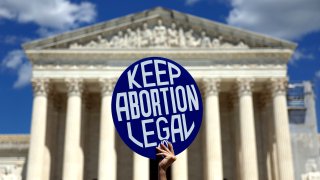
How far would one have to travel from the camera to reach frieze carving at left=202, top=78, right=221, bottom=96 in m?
38.7

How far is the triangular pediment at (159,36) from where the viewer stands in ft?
129

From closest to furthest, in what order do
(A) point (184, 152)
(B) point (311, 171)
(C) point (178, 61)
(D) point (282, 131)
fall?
(D) point (282, 131), (A) point (184, 152), (C) point (178, 61), (B) point (311, 171)

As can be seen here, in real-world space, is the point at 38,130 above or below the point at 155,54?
below

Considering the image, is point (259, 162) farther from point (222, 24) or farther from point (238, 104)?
point (222, 24)

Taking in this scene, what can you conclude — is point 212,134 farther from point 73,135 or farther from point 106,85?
point 73,135

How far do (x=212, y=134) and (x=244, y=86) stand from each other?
194 inches

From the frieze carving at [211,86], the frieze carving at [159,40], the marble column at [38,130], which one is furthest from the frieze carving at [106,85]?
the frieze carving at [211,86]

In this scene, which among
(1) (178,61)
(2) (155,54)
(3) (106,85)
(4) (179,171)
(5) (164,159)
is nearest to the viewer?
(5) (164,159)

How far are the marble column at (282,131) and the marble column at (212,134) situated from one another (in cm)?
468

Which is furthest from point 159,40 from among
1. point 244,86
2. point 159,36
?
point 244,86

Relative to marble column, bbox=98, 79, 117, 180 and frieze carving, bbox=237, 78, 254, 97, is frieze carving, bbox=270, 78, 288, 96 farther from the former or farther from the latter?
marble column, bbox=98, 79, 117, 180

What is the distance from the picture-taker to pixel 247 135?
3769 centimetres

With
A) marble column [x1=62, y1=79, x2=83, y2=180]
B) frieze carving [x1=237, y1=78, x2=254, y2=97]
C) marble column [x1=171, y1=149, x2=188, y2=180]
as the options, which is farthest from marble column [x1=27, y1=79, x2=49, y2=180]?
frieze carving [x1=237, y1=78, x2=254, y2=97]

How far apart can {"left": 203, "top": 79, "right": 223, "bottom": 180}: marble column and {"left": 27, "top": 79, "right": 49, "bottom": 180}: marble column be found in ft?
43.0
